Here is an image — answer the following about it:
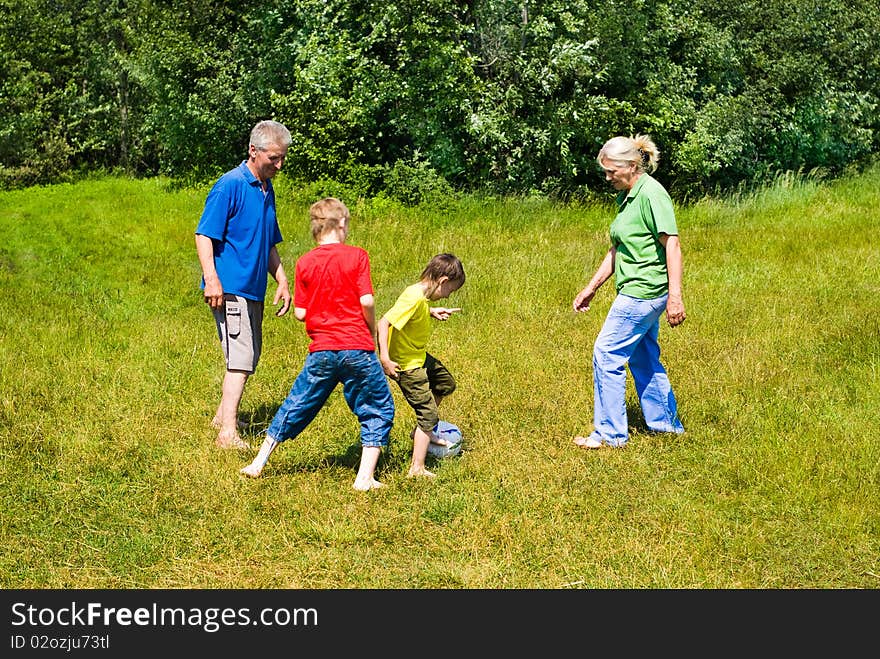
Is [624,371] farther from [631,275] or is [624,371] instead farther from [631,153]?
[631,153]

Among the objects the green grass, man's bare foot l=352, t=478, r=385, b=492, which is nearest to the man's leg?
the green grass


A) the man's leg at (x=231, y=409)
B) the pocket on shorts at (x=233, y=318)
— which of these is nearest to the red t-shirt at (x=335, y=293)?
the pocket on shorts at (x=233, y=318)

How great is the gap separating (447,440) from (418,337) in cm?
89

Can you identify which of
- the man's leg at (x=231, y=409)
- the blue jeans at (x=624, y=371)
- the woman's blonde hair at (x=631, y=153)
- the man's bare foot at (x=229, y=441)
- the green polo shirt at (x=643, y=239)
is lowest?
the man's bare foot at (x=229, y=441)

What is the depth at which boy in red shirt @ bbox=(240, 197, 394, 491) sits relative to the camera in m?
5.44

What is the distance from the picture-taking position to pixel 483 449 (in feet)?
21.0

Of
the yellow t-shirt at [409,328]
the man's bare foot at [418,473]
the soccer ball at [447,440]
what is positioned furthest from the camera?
the soccer ball at [447,440]

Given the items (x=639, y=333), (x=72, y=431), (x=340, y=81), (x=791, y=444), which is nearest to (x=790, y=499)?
(x=791, y=444)

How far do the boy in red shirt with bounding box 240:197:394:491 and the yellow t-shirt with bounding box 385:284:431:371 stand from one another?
0.16m

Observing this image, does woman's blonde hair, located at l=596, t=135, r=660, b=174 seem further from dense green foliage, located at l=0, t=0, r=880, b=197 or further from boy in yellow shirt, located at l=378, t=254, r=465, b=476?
dense green foliage, located at l=0, t=0, r=880, b=197

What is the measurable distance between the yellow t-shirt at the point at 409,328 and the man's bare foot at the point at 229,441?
4.50 feet

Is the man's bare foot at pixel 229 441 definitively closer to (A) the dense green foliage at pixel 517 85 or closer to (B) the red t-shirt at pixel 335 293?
(B) the red t-shirt at pixel 335 293

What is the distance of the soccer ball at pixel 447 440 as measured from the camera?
6.25 meters

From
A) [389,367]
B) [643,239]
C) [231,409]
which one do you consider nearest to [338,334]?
[389,367]
